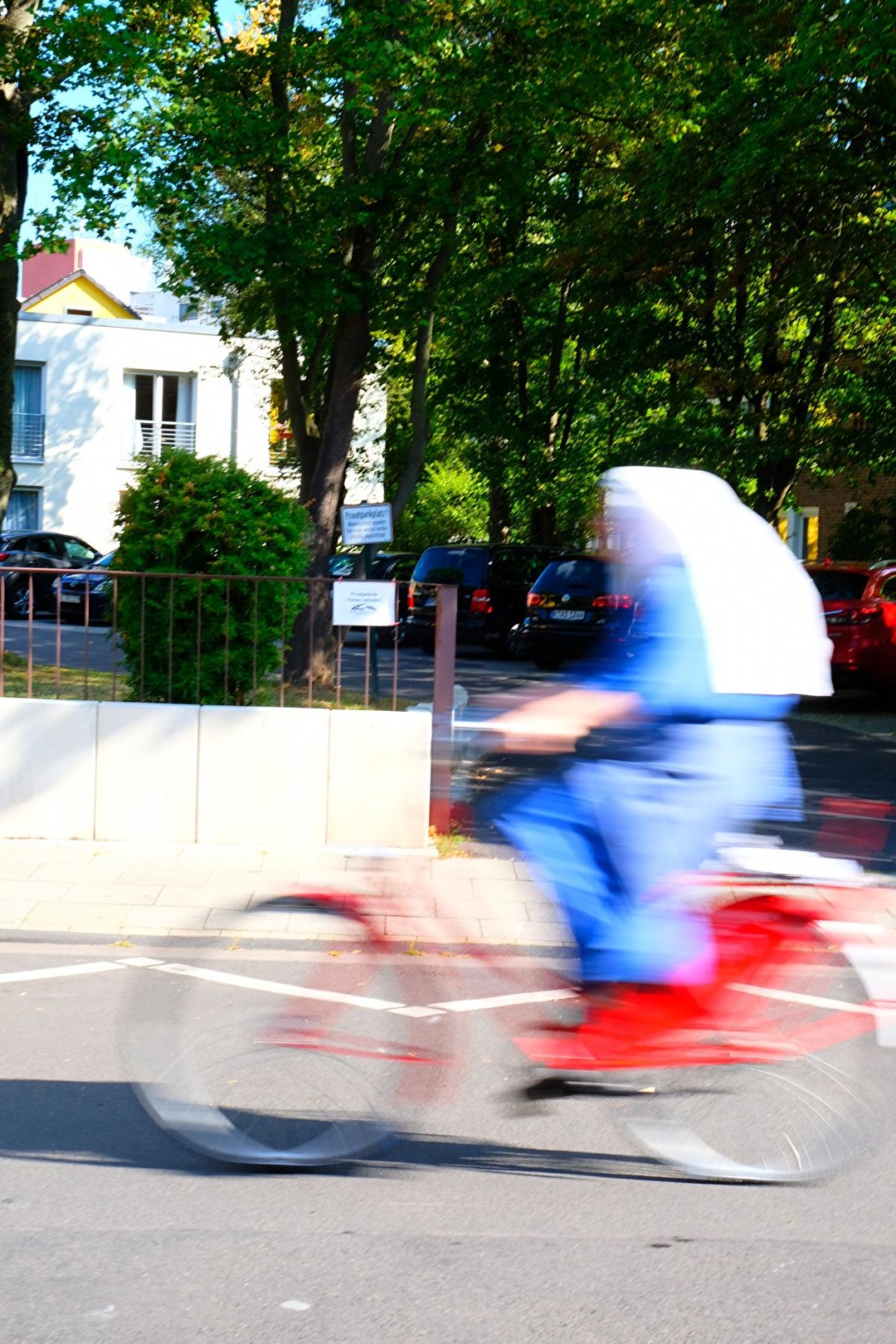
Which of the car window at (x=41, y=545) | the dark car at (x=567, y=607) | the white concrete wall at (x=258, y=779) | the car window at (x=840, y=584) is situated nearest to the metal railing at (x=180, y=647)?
the white concrete wall at (x=258, y=779)

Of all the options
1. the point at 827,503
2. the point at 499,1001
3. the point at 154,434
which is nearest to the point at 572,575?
the point at 499,1001

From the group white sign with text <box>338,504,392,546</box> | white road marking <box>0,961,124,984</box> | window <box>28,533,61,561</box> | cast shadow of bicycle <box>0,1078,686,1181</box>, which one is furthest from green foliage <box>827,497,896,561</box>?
cast shadow of bicycle <box>0,1078,686,1181</box>

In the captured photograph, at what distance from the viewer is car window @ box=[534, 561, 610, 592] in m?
22.6

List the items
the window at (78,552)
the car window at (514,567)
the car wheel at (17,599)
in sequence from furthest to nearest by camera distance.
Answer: the window at (78,552) < the car window at (514,567) < the car wheel at (17,599)

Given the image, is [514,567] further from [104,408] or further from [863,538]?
[104,408]

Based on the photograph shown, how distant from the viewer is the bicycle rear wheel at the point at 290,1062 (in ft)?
13.6

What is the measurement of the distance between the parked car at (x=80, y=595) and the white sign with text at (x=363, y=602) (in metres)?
1.36

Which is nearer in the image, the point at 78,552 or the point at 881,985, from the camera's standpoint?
the point at 881,985

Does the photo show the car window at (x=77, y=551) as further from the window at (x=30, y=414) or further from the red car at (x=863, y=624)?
the red car at (x=863, y=624)

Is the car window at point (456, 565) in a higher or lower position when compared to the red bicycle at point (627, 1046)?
higher

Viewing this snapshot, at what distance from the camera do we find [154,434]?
47.9 meters

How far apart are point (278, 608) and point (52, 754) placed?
62.8 inches

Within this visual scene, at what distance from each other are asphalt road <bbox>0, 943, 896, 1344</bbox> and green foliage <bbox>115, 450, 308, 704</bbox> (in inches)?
180

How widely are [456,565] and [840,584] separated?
8.08 m
